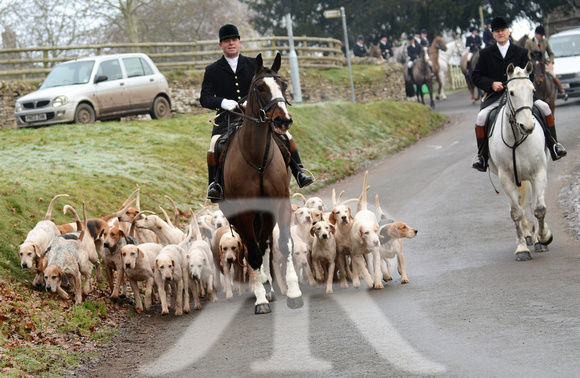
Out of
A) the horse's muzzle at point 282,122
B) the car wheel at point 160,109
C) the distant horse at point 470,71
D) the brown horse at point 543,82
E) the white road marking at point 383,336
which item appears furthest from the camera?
the distant horse at point 470,71

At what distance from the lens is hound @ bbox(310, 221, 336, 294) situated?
33.1ft

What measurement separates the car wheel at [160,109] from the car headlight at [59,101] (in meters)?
3.11

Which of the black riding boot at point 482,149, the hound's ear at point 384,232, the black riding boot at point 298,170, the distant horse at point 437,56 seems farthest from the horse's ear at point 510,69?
the distant horse at point 437,56

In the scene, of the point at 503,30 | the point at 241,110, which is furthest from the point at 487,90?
the point at 241,110

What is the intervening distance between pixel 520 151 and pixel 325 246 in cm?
281

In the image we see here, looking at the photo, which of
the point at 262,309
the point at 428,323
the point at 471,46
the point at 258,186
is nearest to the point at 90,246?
the point at 262,309

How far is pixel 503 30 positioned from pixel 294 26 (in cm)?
3418

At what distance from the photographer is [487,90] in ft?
38.9

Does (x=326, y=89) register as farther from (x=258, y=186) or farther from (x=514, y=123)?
(x=258, y=186)

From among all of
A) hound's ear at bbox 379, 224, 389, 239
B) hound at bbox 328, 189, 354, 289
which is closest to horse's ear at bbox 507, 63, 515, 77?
hound's ear at bbox 379, 224, 389, 239

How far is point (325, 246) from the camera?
1027 cm

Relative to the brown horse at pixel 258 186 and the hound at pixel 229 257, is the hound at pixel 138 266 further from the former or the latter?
the brown horse at pixel 258 186

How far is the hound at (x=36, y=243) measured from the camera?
10031 mm

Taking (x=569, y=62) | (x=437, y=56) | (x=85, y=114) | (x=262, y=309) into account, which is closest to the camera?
(x=262, y=309)
